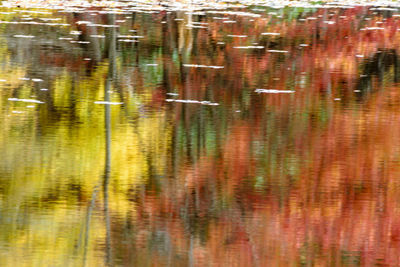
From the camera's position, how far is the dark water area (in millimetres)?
6137

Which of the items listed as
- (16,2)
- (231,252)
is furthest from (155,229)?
(16,2)

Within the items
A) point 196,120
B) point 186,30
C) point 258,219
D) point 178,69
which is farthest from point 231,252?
point 186,30

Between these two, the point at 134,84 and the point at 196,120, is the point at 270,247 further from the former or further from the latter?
the point at 134,84

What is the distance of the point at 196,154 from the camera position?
877cm

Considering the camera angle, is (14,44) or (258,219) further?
(14,44)

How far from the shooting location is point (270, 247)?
6121mm

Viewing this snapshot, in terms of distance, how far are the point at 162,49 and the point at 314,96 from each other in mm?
5360

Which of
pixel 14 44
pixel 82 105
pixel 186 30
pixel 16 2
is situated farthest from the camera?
pixel 16 2

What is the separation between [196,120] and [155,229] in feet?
13.3

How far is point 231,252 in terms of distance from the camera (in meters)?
5.97

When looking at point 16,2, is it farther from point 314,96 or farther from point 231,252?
point 231,252

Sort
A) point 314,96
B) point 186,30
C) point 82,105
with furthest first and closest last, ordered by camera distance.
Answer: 1. point 186,30
2. point 314,96
3. point 82,105

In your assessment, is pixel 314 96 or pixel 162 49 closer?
pixel 314 96

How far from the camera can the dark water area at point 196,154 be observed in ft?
20.1
